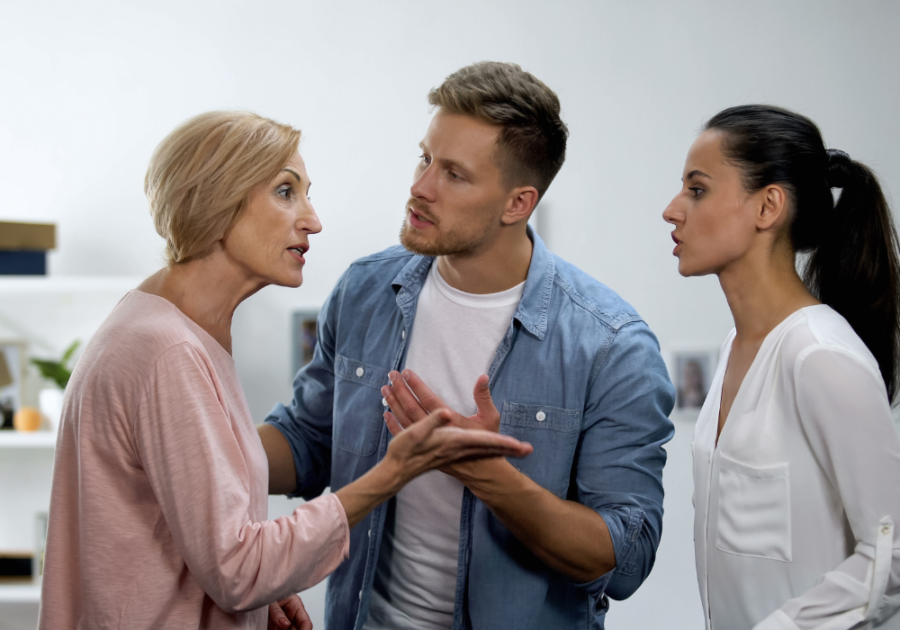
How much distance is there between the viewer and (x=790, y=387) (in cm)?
115

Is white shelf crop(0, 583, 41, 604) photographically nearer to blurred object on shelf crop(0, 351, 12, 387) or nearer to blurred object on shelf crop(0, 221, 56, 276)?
blurred object on shelf crop(0, 351, 12, 387)

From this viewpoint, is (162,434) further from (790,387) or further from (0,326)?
(0,326)

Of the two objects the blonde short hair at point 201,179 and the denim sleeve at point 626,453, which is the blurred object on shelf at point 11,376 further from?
the denim sleeve at point 626,453

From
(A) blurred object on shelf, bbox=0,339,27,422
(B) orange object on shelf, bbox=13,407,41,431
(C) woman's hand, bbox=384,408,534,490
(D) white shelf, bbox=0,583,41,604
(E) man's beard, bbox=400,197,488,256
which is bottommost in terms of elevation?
(D) white shelf, bbox=0,583,41,604

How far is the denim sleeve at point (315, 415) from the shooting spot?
5.53 feet

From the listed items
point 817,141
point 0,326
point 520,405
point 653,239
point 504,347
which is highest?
point 817,141

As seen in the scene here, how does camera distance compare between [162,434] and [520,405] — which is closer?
[162,434]

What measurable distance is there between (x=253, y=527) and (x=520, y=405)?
2.08ft

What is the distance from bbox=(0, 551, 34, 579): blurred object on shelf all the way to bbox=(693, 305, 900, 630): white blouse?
2.45 metres

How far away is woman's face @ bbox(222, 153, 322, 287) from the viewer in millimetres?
1195

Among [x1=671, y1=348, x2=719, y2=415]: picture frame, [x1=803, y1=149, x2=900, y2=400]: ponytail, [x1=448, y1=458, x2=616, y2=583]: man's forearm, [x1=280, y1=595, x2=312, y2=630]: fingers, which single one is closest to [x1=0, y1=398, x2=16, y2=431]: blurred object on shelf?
[x1=280, y1=595, x2=312, y2=630]: fingers

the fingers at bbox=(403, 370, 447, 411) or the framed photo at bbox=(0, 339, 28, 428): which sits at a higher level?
the fingers at bbox=(403, 370, 447, 411)

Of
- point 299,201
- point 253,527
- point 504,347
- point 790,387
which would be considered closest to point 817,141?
point 790,387

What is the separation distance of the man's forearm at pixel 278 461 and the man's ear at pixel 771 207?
1100 millimetres
